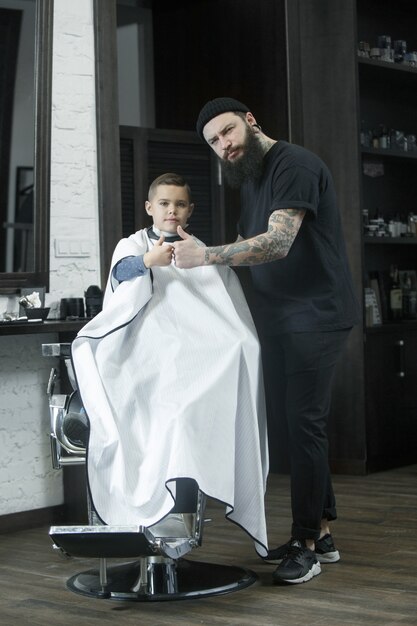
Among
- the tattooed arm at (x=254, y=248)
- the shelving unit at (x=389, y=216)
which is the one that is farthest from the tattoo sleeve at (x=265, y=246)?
the shelving unit at (x=389, y=216)

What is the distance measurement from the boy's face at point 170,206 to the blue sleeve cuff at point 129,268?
0.54 feet

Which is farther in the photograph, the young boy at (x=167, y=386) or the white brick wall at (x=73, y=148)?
the white brick wall at (x=73, y=148)

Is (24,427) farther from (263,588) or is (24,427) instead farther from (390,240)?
(390,240)

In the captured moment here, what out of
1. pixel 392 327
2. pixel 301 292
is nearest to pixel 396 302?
pixel 392 327

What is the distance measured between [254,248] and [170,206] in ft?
0.98

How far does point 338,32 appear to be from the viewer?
5.20m

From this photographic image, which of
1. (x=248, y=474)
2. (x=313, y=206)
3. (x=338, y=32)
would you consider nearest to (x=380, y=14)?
(x=338, y=32)

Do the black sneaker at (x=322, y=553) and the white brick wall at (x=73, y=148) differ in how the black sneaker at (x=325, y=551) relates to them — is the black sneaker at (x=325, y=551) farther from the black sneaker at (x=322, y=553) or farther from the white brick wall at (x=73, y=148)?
the white brick wall at (x=73, y=148)

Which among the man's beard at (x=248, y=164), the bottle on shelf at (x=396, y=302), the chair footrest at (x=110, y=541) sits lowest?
the chair footrest at (x=110, y=541)

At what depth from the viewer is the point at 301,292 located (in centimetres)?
329

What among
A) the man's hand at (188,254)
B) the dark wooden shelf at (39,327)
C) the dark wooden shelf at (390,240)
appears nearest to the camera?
the man's hand at (188,254)

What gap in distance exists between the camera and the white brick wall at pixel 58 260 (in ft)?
13.8

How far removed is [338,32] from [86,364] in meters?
2.79

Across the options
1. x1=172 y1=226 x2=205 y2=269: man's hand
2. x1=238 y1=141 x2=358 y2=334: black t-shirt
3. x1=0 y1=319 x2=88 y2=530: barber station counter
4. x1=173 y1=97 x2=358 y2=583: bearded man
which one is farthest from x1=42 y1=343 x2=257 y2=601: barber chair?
x1=0 y1=319 x2=88 y2=530: barber station counter
